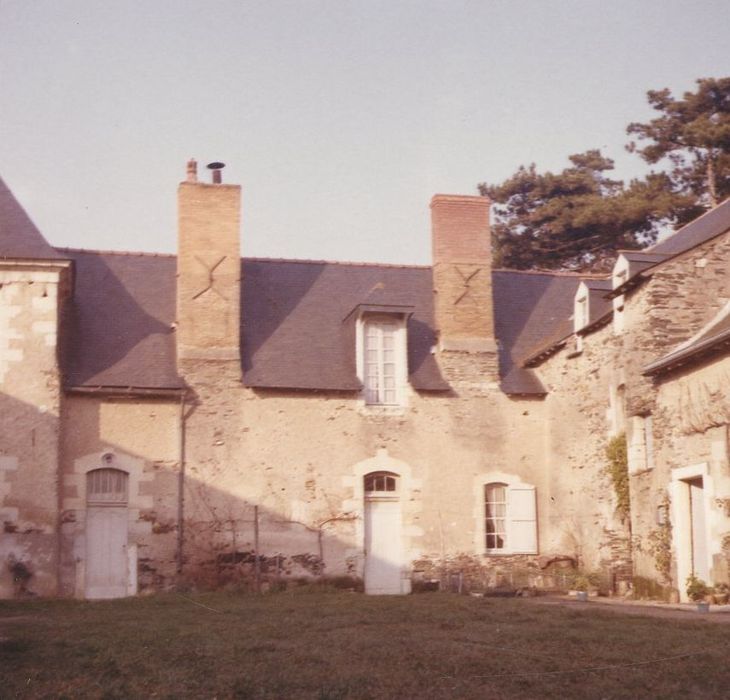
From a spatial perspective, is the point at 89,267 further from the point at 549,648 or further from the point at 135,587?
the point at 549,648

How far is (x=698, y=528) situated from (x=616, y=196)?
66.5 ft

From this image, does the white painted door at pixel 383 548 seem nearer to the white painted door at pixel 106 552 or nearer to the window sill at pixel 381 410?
the window sill at pixel 381 410

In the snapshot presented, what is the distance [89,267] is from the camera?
70.0ft

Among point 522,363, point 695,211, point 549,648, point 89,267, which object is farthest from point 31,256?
point 695,211

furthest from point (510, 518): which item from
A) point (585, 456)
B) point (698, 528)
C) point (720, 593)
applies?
point (720, 593)

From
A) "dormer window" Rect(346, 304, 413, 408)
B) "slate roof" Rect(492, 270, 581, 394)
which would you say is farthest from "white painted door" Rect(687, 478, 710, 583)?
"dormer window" Rect(346, 304, 413, 408)

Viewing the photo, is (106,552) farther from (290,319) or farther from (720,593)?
(720,593)

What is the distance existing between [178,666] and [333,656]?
4.14 feet

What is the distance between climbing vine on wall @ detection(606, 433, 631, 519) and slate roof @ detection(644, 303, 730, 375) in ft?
5.68

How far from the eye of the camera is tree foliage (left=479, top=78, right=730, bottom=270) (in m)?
33.0

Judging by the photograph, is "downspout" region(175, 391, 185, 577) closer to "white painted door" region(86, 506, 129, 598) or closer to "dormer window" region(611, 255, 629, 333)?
"white painted door" region(86, 506, 129, 598)

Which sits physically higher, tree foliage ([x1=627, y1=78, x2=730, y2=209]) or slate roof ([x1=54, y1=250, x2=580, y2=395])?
tree foliage ([x1=627, y1=78, x2=730, y2=209])

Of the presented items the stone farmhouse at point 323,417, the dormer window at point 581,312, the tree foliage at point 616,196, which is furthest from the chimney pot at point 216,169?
the tree foliage at point 616,196

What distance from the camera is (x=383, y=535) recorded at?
65.0 feet
